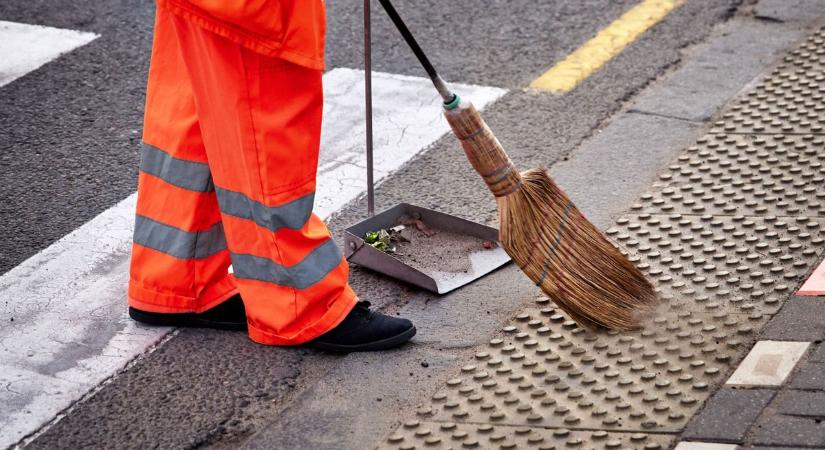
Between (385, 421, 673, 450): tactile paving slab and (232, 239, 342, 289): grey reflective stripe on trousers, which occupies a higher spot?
(232, 239, 342, 289): grey reflective stripe on trousers

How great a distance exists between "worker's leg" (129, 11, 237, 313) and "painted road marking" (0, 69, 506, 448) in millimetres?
149

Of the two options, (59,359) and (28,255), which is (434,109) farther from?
(59,359)

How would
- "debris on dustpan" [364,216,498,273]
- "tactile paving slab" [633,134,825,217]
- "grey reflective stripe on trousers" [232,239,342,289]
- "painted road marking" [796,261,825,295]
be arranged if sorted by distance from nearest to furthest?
"grey reflective stripe on trousers" [232,239,342,289]
"painted road marking" [796,261,825,295]
"debris on dustpan" [364,216,498,273]
"tactile paving slab" [633,134,825,217]

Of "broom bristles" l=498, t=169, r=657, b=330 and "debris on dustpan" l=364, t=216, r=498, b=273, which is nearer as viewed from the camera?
"broom bristles" l=498, t=169, r=657, b=330

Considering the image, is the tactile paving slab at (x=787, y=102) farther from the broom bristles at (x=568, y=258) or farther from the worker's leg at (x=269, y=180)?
the worker's leg at (x=269, y=180)

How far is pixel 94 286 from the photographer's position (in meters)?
3.95

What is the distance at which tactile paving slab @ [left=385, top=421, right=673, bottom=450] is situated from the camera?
3.04 metres

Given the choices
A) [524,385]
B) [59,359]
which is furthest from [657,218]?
[59,359]

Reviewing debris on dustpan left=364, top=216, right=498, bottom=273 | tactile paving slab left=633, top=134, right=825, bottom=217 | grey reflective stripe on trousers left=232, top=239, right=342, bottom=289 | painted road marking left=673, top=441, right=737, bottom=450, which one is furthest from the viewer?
tactile paving slab left=633, top=134, right=825, bottom=217

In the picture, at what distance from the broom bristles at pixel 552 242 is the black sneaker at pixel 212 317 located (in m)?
0.82

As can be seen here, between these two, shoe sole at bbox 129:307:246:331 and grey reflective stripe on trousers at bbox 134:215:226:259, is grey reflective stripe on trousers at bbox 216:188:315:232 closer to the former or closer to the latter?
grey reflective stripe on trousers at bbox 134:215:226:259

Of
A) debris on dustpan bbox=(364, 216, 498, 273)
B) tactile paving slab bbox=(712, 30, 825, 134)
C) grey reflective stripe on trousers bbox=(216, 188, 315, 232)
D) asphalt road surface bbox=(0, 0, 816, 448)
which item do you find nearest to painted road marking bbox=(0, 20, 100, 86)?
asphalt road surface bbox=(0, 0, 816, 448)

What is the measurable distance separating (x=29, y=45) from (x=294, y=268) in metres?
3.01

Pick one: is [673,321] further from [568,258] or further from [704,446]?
[704,446]
